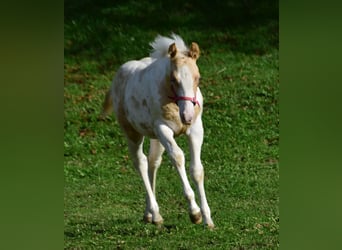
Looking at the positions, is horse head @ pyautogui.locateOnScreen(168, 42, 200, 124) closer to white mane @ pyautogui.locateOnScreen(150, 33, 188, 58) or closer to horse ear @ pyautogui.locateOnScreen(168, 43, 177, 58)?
horse ear @ pyautogui.locateOnScreen(168, 43, 177, 58)

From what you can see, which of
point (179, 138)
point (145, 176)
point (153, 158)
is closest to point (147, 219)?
point (145, 176)

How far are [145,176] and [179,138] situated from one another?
10.3ft

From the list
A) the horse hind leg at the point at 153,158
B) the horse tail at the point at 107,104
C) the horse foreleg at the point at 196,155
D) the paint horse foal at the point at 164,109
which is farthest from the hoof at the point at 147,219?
the horse tail at the point at 107,104

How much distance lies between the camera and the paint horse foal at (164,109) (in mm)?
4641

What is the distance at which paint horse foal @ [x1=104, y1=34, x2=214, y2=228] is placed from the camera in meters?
4.64

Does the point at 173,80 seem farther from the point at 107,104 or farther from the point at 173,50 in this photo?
the point at 107,104

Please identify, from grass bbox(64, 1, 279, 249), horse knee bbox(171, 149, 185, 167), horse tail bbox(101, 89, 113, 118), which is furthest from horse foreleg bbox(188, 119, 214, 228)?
horse tail bbox(101, 89, 113, 118)
